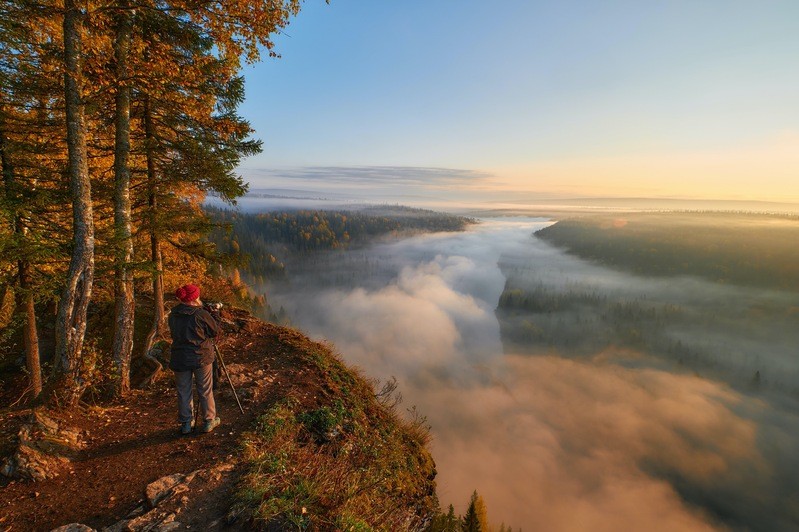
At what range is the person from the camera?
Answer: 6113mm

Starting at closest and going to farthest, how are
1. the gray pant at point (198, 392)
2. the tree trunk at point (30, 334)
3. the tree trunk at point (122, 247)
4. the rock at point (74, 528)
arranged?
the rock at point (74, 528) → the gray pant at point (198, 392) → the tree trunk at point (122, 247) → the tree trunk at point (30, 334)

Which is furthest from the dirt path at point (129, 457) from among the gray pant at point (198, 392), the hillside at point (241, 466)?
the gray pant at point (198, 392)

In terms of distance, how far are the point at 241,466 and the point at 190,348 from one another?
2285 millimetres

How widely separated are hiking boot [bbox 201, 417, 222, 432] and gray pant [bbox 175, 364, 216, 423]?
64 mm

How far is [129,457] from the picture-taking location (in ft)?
18.9

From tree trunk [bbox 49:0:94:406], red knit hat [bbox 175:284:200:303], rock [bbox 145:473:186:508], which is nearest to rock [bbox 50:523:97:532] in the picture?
rock [bbox 145:473:186:508]

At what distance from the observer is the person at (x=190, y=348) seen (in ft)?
20.1

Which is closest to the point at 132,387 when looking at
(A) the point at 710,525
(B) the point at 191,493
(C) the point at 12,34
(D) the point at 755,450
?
(B) the point at 191,493

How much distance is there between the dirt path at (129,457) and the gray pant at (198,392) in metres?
0.43

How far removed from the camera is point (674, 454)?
146500 mm

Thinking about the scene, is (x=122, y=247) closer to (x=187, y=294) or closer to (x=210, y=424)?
(x=187, y=294)

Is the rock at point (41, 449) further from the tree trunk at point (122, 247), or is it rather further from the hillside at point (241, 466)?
the tree trunk at point (122, 247)

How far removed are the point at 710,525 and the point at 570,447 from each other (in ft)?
165

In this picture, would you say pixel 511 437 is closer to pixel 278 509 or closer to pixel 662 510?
pixel 662 510
